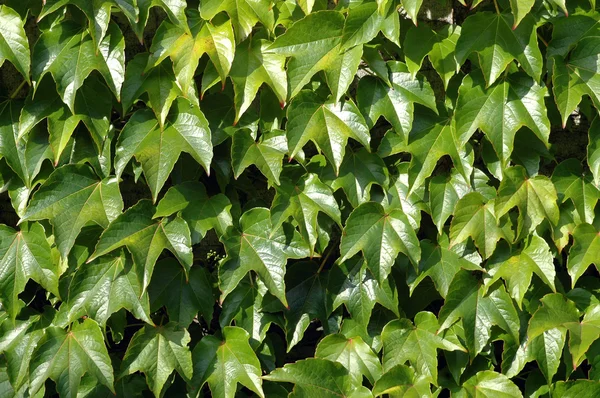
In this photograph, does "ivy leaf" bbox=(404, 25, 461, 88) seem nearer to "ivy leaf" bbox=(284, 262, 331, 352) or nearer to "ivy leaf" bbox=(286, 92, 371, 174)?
"ivy leaf" bbox=(286, 92, 371, 174)

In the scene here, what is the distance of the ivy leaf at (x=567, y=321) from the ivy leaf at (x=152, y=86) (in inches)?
51.3

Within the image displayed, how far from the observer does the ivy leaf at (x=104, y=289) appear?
2.18 m

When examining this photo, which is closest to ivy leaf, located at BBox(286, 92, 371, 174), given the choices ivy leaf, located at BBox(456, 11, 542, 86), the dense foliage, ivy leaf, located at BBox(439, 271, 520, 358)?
the dense foliage

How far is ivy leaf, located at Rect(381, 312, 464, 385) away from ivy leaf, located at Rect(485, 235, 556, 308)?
0.24 meters

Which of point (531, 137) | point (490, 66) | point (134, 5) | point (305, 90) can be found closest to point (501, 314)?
point (531, 137)

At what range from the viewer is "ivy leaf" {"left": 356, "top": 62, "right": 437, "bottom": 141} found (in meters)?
2.18

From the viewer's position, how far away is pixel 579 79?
2119 mm

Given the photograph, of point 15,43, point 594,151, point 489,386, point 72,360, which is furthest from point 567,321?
point 15,43

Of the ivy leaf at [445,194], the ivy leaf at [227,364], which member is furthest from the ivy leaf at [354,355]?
the ivy leaf at [445,194]

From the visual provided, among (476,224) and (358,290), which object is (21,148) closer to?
(358,290)

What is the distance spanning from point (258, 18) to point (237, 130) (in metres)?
0.34

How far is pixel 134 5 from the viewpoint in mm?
2023

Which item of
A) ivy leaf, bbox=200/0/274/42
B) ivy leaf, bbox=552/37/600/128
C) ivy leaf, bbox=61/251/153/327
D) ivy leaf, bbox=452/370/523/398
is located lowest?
ivy leaf, bbox=452/370/523/398

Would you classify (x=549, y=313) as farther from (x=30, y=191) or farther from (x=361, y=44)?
(x=30, y=191)
